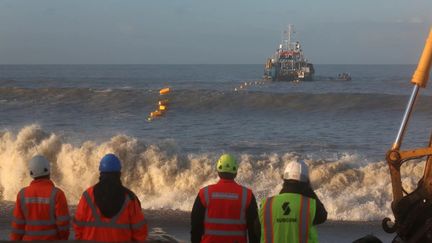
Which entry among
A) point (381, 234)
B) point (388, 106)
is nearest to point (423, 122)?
point (388, 106)

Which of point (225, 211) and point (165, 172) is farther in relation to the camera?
point (165, 172)

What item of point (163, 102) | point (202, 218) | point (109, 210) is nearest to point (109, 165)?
point (109, 210)

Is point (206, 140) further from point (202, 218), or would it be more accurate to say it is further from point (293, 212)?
point (293, 212)

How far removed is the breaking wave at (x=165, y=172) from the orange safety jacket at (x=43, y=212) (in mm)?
7644

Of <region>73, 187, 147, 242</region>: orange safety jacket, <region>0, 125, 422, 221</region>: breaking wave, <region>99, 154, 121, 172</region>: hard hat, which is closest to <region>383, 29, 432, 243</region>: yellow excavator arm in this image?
<region>73, 187, 147, 242</region>: orange safety jacket

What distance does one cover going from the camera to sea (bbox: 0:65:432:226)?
14.9m

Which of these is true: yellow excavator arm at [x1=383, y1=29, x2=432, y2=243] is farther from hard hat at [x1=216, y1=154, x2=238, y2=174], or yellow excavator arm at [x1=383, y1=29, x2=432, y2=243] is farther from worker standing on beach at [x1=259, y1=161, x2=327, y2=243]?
hard hat at [x1=216, y1=154, x2=238, y2=174]

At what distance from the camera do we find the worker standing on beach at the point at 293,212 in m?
5.08

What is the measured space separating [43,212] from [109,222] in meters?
0.71

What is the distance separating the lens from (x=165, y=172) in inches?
618

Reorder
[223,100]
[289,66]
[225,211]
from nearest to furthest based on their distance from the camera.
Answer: [225,211] < [223,100] < [289,66]

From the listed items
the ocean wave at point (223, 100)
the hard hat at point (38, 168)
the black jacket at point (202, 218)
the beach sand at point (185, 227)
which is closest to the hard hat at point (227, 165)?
the black jacket at point (202, 218)

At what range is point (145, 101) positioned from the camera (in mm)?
43688

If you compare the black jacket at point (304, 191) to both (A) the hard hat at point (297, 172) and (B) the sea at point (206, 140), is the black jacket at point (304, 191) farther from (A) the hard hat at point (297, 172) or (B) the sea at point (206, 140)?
(B) the sea at point (206, 140)
